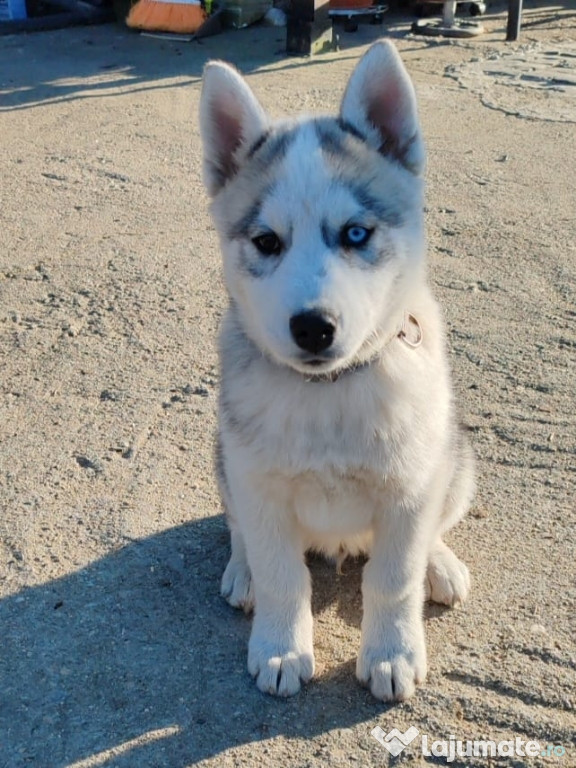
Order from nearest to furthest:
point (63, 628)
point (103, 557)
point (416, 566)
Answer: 1. point (416, 566)
2. point (63, 628)
3. point (103, 557)

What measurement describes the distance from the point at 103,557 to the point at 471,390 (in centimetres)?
184

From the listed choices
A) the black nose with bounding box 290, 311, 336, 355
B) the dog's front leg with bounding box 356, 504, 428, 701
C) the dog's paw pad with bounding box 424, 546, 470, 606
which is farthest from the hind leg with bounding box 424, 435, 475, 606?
the black nose with bounding box 290, 311, 336, 355

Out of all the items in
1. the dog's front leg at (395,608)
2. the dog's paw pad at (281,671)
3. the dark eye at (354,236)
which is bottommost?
the dog's paw pad at (281,671)

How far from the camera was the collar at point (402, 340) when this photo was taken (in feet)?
9.11

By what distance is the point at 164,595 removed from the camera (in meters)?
3.29

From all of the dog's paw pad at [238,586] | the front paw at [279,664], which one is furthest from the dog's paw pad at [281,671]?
the dog's paw pad at [238,586]

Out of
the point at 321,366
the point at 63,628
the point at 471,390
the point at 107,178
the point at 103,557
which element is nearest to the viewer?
the point at 321,366

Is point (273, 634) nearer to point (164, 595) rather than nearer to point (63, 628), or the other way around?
point (164, 595)

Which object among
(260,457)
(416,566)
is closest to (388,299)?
(260,457)

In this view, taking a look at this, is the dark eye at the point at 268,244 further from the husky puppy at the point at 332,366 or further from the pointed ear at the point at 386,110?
the pointed ear at the point at 386,110

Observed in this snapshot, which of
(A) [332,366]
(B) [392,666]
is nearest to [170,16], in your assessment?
(A) [332,366]

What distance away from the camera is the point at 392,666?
2.85m

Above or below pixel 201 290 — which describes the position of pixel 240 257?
above

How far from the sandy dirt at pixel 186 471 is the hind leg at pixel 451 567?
7 centimetres
